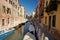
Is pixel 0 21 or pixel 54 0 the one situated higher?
pixel 54 0

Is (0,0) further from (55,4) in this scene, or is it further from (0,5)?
(55,4)

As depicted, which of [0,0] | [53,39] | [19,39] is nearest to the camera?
[53,39]

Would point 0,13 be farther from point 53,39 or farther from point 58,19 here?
point 53,39

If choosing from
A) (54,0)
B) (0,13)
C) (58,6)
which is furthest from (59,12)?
→ (0,13)

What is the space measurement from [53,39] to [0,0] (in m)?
12.5

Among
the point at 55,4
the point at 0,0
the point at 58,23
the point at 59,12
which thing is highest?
the point at 0,0

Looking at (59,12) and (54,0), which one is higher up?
(54,0)

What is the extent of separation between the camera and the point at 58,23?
1024 cm

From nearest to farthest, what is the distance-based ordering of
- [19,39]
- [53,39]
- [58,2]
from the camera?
[53,39]
[58,2]
[19,39]

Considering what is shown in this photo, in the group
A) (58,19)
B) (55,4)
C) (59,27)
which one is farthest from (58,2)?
(59,27)

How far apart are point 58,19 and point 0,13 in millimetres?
10205

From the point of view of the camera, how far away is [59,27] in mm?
10055

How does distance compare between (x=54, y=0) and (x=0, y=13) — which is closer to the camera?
(x=54, y=0)

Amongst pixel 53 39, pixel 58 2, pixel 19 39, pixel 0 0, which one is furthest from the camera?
pixel 0 0
